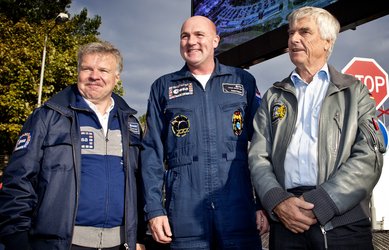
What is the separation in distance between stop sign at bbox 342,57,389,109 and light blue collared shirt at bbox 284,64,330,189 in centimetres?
225

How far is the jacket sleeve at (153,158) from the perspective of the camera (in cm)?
283

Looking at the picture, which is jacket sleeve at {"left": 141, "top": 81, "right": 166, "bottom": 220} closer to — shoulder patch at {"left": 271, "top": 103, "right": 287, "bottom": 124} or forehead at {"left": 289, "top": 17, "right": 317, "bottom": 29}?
shoulder patch at {"left": 271, "top": 103, "right": 287, "bottom": 124}

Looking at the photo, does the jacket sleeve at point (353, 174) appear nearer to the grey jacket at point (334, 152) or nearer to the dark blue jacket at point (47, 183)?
the grey jacket at point (334, 152)

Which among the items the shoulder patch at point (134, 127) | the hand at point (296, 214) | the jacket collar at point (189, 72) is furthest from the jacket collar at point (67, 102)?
the hand at point (296, 214)

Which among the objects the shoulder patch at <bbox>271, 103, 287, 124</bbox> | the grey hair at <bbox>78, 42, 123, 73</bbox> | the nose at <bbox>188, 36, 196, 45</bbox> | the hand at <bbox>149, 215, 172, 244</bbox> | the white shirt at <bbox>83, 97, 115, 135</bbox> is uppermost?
the nose at <bbox>188, 36, 196, 45</bbox>

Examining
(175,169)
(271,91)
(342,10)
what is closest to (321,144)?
(271,91)

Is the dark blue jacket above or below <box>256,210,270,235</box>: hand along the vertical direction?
above

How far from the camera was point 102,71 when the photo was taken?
3.04m

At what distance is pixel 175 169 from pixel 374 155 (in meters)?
1.42

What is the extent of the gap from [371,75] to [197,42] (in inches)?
103

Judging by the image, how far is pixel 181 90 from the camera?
123 inches

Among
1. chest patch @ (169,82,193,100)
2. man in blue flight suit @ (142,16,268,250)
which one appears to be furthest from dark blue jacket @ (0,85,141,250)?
chest patch @ (169,82,193,100)

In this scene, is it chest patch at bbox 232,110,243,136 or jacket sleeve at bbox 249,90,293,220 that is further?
chest patch at bbox 232,110,243,136

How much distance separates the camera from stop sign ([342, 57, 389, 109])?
4.61 metres
